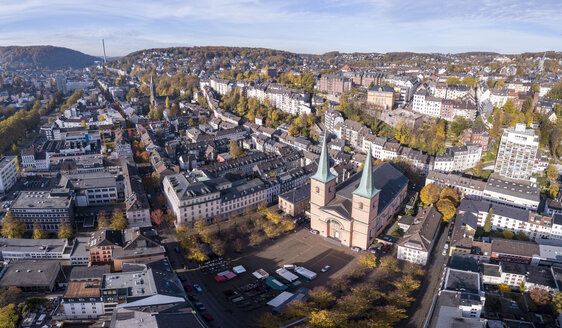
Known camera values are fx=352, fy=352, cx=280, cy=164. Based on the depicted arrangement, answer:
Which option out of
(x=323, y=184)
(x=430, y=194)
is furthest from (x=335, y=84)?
(x=323, y=184)

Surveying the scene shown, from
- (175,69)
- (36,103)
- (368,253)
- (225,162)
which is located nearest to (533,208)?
(368,253)

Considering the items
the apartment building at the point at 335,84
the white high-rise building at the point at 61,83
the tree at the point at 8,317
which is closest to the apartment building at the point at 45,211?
the tree at the point at 8,317

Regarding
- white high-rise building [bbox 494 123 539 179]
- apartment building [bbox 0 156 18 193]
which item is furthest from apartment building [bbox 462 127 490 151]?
apartment building [bbox 0 156 18 193]

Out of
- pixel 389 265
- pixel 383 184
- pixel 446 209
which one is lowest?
pixel 389 265

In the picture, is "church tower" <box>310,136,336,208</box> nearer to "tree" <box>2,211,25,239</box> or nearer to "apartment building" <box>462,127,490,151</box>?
"apartment building" <box>462,127,490,151</box>

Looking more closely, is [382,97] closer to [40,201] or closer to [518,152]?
[518,152]

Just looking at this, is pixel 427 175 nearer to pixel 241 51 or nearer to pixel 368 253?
pixel 368 253

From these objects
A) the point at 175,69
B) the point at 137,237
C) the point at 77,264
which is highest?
the point at 175,69
